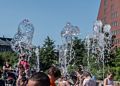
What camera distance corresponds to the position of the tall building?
106062mm

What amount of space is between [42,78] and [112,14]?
10716 centimetres

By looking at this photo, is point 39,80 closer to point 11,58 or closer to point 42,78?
point 42,78

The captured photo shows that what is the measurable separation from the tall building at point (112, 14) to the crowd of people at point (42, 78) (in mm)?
86378

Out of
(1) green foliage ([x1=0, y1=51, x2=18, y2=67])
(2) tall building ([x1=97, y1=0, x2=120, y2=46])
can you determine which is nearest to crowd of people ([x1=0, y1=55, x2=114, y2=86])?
(1) green foliage ([x1=0, y1=51, x2=18, y2=67])

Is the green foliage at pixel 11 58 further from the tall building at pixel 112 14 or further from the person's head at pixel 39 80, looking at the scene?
the person's head at pixel 39 80

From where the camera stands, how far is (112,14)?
109875mm

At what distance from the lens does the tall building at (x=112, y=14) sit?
106 m

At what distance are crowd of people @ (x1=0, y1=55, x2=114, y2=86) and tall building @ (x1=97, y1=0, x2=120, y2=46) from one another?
8638 cm

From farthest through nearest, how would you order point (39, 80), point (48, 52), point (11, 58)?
point (11, 58) → point (48, 52) → point (39, 80)

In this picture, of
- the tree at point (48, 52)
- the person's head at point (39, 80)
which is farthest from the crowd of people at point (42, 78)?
the tree at point (48, 52)

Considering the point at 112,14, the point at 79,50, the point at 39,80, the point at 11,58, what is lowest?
the point at 11,58

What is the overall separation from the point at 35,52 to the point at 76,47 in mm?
8316

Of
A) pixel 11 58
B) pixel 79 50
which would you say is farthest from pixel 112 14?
pixel 79 50

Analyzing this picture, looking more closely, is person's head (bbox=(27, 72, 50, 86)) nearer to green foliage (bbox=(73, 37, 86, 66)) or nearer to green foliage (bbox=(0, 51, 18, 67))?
green foliage (bbox=(73, 37, 86, 66))
